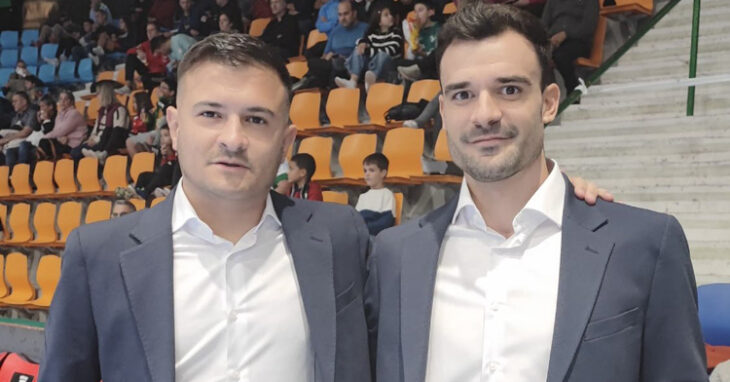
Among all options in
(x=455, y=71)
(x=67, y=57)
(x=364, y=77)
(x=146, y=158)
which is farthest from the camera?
(x=67, y=57)

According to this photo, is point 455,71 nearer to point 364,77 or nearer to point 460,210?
point 460,210

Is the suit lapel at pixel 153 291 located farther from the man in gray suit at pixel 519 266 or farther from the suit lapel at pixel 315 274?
the man in gray suit at pixel 519 266

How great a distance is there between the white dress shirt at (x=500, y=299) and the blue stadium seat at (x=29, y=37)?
46.5 feet

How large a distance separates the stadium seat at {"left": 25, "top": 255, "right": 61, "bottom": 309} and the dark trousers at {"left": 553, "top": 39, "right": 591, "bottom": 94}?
205 inches

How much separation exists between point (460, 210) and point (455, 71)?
1.07 feet

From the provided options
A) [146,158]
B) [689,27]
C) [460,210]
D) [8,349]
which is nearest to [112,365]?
[460,210]

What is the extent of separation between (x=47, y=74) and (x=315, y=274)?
12.2 m

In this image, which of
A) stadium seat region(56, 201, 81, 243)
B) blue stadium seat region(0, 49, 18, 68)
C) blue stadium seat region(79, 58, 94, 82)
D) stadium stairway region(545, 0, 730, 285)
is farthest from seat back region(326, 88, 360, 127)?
blue stadium seat region(0, 49, 18, 68)

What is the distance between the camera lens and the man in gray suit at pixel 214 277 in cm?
186

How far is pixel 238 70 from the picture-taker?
192cm

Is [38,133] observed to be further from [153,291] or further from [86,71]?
[153,291]

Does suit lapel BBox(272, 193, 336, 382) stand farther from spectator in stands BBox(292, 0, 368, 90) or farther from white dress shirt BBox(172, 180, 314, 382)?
spectator in stands BBox(292, 0, 368, 90)


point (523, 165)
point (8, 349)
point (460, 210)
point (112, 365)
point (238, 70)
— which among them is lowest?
point (8, 349)

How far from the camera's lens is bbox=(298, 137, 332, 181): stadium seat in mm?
7273
